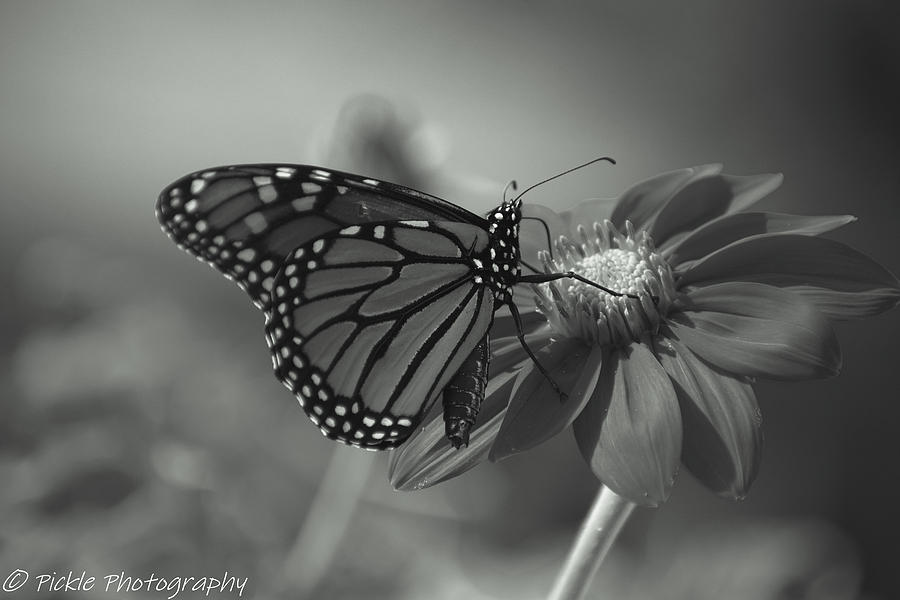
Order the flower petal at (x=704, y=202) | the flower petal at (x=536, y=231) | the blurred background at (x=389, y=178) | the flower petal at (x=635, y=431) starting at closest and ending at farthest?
the flower petal at (x=635, y=431) < the flower petal at (x=704, y=202) < the flower petal at (x=536, y=231) < the blurred background at (x=389, y=178)

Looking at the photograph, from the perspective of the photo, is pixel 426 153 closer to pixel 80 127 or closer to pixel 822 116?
pixel 822 116

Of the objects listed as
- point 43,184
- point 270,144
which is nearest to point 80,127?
point 43,184

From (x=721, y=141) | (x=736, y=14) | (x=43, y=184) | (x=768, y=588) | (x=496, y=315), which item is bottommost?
(x=43, y=184)

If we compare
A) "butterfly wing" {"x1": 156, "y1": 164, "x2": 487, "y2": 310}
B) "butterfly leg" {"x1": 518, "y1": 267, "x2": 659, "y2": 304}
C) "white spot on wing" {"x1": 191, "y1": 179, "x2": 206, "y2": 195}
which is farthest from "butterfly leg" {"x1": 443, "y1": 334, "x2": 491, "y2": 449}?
"white spot on wing" {"x1": 191, "y1": 179, "x2": 206, "y2": 195}

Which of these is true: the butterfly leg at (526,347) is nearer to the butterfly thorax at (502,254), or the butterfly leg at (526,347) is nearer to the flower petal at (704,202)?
the butterfly thorax at (502,254)

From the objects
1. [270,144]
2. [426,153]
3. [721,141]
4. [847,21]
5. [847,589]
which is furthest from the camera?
[270,144]

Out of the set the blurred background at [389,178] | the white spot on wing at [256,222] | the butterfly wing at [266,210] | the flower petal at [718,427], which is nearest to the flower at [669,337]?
the flower petal at [718,427]

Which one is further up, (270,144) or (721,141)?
(721,141)
